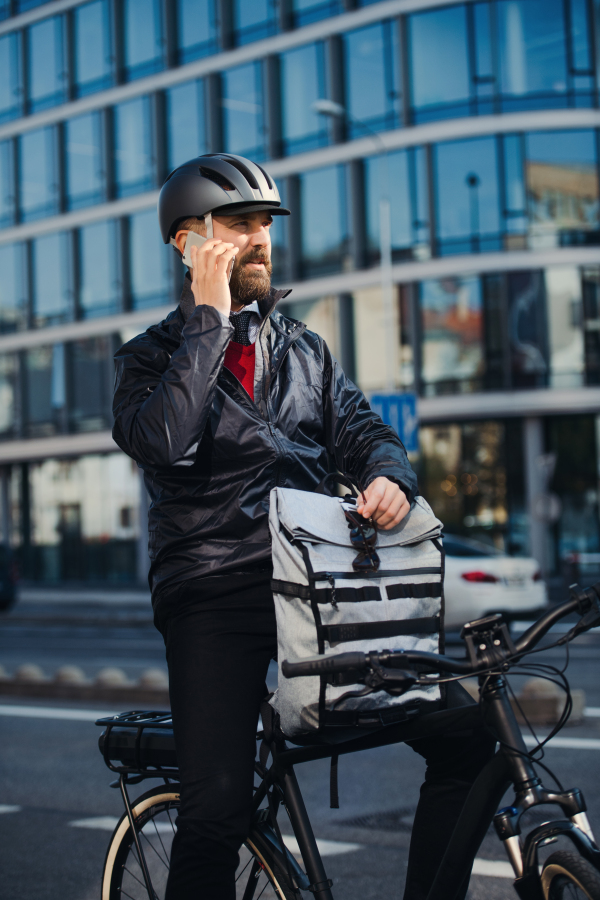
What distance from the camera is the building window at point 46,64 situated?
37.8 m

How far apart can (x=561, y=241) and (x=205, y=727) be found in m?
27.6

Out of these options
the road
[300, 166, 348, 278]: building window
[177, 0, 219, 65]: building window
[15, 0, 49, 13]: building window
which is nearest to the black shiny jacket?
the road

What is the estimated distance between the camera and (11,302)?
3872 centimetres

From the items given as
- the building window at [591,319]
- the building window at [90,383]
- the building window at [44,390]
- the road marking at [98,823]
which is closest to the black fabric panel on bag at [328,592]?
the road marking at [98,823]

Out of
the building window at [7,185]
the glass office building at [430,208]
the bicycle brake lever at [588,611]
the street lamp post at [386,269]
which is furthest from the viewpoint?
the building window at [7,185]

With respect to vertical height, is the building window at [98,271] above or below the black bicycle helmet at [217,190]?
above

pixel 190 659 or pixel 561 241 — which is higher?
pixel 561 241

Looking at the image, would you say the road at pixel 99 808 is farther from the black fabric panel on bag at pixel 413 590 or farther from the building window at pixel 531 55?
the building window at pixel 531 55

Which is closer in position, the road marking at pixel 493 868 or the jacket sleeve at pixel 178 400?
the jacket sleeve at pixel 178 400

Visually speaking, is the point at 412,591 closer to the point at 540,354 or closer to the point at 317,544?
the point at 317,544

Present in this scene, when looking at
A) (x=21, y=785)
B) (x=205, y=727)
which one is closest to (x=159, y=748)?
(x=205, y=727)

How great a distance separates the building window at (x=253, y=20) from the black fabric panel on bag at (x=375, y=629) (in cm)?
3205

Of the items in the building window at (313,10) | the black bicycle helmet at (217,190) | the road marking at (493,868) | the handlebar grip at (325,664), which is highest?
the building window at (313,10)

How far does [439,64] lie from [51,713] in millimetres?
24031
